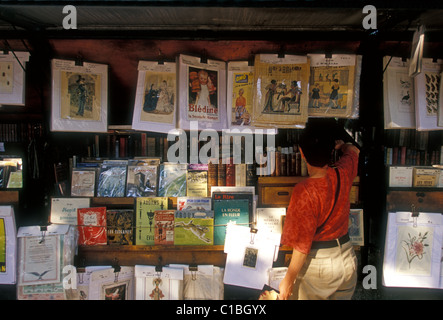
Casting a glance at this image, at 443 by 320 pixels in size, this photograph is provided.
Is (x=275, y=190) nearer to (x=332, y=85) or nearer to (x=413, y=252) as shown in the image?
(x=332, y=85)

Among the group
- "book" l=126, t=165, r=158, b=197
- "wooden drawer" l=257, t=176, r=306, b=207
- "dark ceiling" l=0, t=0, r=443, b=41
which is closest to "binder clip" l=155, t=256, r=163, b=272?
"book" l=126, t=165, r=158, b=197

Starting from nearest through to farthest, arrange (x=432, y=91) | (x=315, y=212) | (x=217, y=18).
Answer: (x=315, y=212) → (x=217, y=18) → (x=432, y=91)

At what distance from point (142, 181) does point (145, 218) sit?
0.34 metres

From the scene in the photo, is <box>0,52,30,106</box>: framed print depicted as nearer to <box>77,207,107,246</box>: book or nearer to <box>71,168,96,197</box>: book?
<box>71,168,96,197</box>: book

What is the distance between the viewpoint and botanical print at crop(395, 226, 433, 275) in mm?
2545

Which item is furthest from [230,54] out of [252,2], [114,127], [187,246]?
[187,246]

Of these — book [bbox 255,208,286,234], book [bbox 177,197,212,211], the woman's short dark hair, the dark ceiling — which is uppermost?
the dark ceiling

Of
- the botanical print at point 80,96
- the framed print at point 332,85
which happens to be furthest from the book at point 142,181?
the framed print at point 332,85

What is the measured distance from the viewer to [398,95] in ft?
8.08

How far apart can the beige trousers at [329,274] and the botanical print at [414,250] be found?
2.75ft

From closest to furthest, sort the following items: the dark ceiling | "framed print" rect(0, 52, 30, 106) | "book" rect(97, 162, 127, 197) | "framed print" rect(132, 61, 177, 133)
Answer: the dark ceiling
"framed print" rect(0, 52, 30, 106)
"framed print" rect(132, 61, 177, 133)
"book" rect(97, 162, 127, 197)

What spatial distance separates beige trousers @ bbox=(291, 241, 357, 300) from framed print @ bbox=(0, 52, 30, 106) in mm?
2674

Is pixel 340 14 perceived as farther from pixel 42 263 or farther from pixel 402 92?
pixel 42 263

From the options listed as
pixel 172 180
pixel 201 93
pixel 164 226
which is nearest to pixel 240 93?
pixel 201 93
